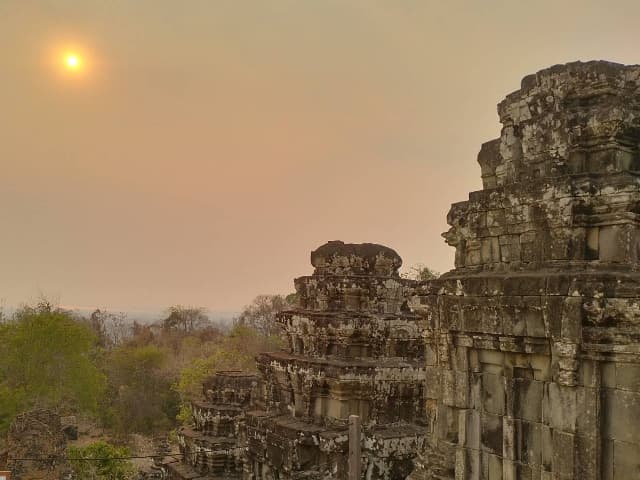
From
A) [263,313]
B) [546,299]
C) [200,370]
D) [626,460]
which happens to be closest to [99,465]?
[200,370]

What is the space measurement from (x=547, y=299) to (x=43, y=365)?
1108 inches

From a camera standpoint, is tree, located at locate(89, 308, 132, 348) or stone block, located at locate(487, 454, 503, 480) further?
tree, located at locate(89, 308, 132, 348)

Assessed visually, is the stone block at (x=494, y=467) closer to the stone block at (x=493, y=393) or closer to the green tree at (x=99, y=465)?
the stone block at (x=493, y=393)

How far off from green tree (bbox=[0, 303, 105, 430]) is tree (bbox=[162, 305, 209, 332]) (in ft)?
127

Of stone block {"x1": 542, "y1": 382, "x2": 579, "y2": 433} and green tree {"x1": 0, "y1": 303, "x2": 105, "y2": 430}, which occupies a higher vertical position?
stone block {"x1": 542, "y1": 382, "x2": 579, "y2": 433}

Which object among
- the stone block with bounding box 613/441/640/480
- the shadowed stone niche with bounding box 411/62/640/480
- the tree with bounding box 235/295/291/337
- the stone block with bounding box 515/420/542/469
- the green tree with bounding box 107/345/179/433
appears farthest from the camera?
the tree with bounding box 235/295/291/337

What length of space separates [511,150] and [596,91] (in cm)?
77

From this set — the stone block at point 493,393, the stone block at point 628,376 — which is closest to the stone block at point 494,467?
the stone block at point 493,393

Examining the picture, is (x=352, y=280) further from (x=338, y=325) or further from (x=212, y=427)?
(x=212, y=427)

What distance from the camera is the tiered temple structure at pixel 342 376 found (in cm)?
878

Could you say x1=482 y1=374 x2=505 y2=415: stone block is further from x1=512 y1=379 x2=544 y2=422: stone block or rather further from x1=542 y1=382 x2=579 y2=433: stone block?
x1=542 y1=382 x2=579 y2=433: stone block

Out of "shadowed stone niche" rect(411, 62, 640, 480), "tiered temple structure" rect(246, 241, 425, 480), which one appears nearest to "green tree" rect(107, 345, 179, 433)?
A: "tiered temple structure" rect(246, 241, 425, 480)

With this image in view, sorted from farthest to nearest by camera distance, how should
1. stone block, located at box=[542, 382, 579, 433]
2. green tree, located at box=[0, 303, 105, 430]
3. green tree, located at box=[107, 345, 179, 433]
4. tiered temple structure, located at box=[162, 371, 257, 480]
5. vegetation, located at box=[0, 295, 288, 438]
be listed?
1. green tree, located at box=[107, 345, 179, 433]
2. vegetation, located at box=[0, 295, 288, 438]
3. green tree, located at box=[0, 303, 105, 430]
4. tiered temple structure, located at box=[162, 371, 257, 480]
5. stone block, located at box=[542, 382, 579, 433]

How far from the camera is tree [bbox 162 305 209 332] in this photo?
68000 mm
